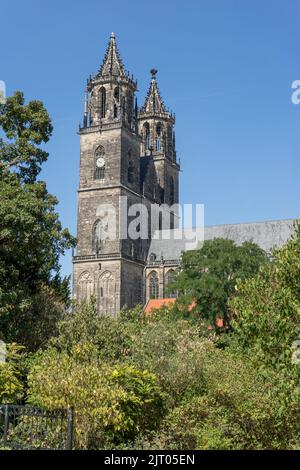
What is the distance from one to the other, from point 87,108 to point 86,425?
53569 mm

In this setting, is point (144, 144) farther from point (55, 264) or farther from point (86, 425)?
point (86, 425)

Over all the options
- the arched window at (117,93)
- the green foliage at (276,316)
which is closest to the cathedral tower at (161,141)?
the arched window at (117,93)

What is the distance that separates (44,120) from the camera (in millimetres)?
25000

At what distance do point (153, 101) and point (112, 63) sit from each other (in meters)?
14.4

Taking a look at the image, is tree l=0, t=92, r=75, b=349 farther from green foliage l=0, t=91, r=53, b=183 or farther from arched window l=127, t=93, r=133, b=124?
arched window l=127, t=93, r=133, b=124

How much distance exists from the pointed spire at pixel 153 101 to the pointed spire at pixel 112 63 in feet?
40.9

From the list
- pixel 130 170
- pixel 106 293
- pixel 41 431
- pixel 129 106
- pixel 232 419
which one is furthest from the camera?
pixel 129 106

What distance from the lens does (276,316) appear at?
1350 centimetres

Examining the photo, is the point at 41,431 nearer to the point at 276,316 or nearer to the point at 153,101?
the point at 276,316

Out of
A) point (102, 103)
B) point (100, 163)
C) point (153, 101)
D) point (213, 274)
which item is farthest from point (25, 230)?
point (153, 101)

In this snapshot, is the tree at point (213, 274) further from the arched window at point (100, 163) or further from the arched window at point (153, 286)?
the arched window at point (100, 163)

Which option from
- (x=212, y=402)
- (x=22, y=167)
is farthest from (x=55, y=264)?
(x=212, y=402)

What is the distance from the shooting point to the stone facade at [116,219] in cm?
6050
